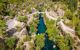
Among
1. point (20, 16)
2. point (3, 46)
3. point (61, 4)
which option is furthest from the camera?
point (61, 4)

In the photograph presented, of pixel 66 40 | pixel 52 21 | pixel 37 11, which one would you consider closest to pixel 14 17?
pixel 37 11

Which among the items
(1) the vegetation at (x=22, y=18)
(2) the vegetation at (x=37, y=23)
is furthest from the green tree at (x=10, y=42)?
(1) the vegetation at (x=22, y=18)

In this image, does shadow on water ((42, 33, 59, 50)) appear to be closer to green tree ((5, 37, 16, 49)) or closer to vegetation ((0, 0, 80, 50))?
vegetation ((0, 0, 80, 50))

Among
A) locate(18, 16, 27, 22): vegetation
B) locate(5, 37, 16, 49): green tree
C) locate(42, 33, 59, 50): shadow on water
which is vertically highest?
locate(18, 16, 27, 22): vegetation

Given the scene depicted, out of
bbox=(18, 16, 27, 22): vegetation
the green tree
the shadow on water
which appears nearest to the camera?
the green tree

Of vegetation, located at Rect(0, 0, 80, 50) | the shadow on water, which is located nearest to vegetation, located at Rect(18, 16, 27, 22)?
vegetation, located at Rect(0, 0, 80, 50)

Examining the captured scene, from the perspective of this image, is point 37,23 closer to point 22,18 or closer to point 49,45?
point 22,18

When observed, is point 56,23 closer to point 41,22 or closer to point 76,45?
point 41,22

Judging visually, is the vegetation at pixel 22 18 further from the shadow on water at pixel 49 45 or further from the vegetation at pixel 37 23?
the shadow on water at pixel 49 45

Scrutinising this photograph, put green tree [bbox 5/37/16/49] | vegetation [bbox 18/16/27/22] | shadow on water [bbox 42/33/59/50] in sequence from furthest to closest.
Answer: vegetation [bbox 18/16/27/22] → shadow on water [bbox 42/33/59/50] → green tree [bbox 5/37/16/49]

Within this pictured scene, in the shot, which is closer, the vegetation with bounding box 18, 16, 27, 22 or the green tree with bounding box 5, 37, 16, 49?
the green tree with bounding box 5, 37, 16, 49

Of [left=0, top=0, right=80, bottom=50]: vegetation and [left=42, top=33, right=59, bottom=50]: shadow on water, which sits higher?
[left=0, top=0, right=80, bottom=50]: vegetation
